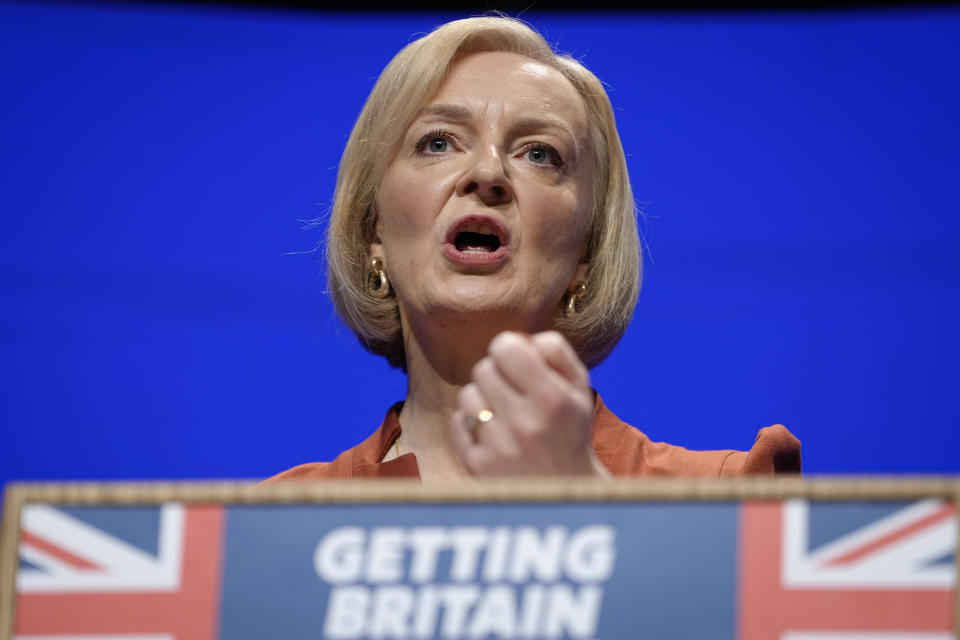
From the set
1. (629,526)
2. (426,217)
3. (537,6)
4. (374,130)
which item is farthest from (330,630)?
(537,6)

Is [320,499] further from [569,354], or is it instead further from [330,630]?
[569,354]

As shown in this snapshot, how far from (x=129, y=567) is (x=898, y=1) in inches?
90.1

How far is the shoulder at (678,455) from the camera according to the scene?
1201 mm

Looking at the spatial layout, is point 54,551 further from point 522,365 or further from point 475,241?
point 475,241

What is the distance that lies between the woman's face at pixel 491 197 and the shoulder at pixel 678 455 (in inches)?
6.5

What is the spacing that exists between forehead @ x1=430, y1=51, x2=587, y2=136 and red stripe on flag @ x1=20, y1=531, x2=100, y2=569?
84cm

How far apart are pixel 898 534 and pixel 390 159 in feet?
3.11

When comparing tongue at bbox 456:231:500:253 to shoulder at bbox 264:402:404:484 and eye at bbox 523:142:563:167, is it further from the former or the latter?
shoulder at bbox 264:402:404:484

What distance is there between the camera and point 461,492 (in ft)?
2.09

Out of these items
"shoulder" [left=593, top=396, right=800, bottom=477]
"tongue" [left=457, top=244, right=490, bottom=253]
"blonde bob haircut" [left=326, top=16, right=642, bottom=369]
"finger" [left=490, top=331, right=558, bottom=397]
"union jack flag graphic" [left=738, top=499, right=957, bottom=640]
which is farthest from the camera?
"blonde bob haircut" [left=326, top=16, right=642, bottom=369]

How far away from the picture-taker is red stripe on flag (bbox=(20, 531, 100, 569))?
2.17ft

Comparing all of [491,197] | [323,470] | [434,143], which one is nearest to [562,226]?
[491,197]

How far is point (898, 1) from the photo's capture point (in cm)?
244

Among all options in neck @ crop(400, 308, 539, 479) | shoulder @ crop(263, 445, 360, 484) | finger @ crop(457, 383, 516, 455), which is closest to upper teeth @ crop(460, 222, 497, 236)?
neck @ crop(400, 308, 539, 479)
